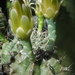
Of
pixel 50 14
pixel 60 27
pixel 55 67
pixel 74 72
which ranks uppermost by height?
pixel 50 14

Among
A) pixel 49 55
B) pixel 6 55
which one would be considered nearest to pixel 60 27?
pixel 49 55

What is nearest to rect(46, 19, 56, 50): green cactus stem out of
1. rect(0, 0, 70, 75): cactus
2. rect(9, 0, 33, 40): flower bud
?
rect(0, 0, 70, 75): cactus

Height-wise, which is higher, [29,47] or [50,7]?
[50,7]

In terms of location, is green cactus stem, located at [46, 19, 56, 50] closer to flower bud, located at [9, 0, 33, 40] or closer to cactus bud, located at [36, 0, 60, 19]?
cactus bud, located at [36, 0, 60, 19]

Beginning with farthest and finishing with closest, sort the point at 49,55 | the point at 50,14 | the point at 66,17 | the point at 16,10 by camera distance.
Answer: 1. the point at 66,17
2. the point at 49,55
3. the point at 50,14
4. the point at 16,10

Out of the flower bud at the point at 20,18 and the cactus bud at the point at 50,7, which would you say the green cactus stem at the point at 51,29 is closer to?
the cactus bud at the point at 50,7

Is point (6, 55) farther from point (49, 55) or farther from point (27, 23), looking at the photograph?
point (27, 23)

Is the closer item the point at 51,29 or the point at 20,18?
the point at 20,18

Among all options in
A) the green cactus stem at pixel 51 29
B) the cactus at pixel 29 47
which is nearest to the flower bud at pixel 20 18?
the cactus at pixel 29 47
